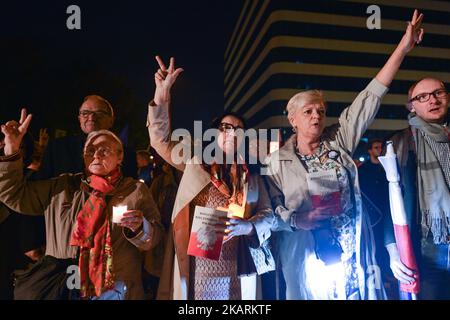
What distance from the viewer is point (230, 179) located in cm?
294

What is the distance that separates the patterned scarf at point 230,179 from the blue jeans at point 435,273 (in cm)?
159

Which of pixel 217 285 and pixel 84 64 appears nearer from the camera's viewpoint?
pixel 217 285

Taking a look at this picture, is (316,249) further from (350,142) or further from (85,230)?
(85,230)

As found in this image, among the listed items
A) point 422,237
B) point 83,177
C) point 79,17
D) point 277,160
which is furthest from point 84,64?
point 422,237

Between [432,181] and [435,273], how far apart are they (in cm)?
74

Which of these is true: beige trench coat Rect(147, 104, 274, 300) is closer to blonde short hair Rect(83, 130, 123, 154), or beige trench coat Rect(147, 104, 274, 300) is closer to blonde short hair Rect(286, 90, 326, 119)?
blonde short hair Rect(83, 130, 123, 154)

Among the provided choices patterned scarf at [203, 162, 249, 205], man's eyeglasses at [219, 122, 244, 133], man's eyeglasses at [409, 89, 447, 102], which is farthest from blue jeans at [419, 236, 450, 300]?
man's eyeglasses at [219, 122, 244, 133]

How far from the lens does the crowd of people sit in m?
2.79

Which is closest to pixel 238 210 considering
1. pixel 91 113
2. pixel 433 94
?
pixel 91 113

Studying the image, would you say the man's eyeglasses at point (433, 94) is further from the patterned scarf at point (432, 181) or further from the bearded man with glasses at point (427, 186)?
the patterned scarf at point (432, 181)

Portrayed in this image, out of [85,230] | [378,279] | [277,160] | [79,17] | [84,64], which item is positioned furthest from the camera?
[84,64]
